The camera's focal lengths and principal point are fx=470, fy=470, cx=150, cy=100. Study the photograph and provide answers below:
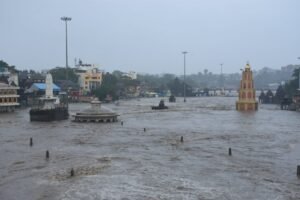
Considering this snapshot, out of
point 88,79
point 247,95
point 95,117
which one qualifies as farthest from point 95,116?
point 88,79

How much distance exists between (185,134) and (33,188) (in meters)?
22.0

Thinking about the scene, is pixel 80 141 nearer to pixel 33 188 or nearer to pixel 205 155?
pixel 205 155

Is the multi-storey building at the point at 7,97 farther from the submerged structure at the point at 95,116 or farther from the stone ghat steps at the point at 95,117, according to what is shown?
the stone ghat steps at the point at 95,117

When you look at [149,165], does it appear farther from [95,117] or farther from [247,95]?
[247,95]

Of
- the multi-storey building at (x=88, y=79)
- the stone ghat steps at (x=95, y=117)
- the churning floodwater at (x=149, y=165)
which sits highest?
the multi-storey building at (x=88, y=79)

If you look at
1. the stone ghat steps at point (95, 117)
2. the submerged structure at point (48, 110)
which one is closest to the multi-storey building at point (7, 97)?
the submerged structure at point (48, 110)

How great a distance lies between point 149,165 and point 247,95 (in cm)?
5989

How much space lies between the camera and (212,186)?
68.5 feet

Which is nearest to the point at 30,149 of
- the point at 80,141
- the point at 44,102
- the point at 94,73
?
the point at 80,141

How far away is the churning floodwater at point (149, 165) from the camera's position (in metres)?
19.9

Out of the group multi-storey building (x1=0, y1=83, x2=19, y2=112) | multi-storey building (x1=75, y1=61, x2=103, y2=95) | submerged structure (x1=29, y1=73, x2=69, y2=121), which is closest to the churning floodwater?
submerged structure (x1=29, y1=73, x2=69, y2=121)

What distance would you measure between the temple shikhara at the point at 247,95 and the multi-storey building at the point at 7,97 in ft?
125

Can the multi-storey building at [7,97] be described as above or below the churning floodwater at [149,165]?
above

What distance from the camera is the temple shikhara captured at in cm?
8175
